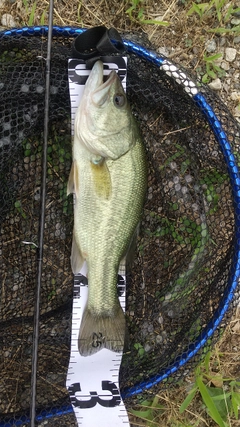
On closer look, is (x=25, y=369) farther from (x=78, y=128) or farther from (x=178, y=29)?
(x=178, y=29)

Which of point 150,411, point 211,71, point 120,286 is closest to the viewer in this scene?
point 120,286

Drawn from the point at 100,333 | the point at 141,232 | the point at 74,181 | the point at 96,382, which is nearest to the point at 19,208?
the point at 74,181

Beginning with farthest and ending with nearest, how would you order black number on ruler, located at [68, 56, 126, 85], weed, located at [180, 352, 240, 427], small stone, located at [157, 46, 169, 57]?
small stone, located at [157, 46, 169, 57] < weed, located at [180, 352, 240, 427] < black number on ruler, located at [68, 56, 126, 85]

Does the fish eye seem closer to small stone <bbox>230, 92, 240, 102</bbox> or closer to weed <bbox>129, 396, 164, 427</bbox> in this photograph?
small stone <bbox>230, 92, 240, 102</bbox>

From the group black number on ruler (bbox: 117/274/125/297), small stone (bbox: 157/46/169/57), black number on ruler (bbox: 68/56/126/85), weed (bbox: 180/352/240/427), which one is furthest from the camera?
small stone (bbox: 157/46/169/57)

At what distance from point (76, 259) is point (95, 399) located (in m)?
0.73

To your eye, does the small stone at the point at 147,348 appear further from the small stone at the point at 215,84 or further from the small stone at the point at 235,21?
the small stone at the point at 235,21

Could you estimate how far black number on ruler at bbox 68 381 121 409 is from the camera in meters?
2.24

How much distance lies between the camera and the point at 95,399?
2254 mm

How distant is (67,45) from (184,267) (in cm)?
130

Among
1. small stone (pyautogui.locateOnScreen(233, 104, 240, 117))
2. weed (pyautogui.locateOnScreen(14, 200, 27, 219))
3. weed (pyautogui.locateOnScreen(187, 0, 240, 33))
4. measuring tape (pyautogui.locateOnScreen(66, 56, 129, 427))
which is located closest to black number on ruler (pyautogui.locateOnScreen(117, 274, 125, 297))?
measuring tape (pyautogui.locateOnScreen(66, 56, 129, 427))

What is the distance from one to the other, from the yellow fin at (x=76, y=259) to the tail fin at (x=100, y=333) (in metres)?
0.22

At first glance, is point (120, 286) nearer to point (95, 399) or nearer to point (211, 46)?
point (95, 399)

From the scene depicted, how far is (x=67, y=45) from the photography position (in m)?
2.27
